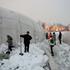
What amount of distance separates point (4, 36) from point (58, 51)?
6.59m

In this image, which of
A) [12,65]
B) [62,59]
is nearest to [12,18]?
[62,59]

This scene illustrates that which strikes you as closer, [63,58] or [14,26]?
[63,58]

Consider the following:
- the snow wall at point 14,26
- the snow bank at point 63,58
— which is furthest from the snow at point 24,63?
the snow wall at point 14,26

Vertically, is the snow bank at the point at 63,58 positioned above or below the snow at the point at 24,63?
below

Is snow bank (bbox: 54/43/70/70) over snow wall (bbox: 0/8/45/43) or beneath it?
beneath

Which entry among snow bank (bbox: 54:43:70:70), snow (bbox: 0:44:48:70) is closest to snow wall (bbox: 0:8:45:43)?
snow bank (bbox: 54:43:70:70)

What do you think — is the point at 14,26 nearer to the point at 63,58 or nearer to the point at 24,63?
the point at 63,58

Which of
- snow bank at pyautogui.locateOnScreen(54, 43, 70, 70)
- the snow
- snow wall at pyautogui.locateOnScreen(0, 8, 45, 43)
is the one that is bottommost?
snow bank at pyautogui.locateOnScreen(54, 43, 70, 70)

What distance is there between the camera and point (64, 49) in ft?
72.7

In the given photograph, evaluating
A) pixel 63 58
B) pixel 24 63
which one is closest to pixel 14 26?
pixel 63 58

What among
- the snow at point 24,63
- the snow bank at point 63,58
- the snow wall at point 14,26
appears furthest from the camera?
the snow wall at point 14,26

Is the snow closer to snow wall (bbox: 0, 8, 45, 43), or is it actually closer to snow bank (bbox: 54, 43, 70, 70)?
snow bank (bbox: 54, 43, 70, 70)

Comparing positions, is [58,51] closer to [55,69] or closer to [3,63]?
[55,69]

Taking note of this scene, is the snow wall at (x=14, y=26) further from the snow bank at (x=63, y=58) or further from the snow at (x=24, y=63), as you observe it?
the snow at (x=24, y=63)
